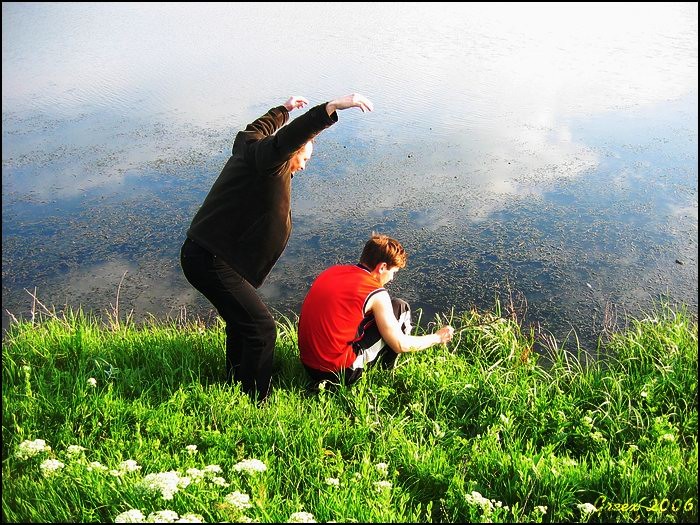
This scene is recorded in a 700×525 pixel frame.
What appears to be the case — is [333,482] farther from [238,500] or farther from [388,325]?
[388,325]

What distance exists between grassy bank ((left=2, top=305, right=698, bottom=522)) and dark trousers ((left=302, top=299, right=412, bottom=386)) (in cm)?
8

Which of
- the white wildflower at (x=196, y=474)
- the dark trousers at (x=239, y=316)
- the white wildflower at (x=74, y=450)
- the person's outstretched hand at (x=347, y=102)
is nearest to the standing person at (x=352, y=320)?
the dark trousers at (x=239, y=316)

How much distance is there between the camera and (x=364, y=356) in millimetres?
3641

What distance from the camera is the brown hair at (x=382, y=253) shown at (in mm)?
3615

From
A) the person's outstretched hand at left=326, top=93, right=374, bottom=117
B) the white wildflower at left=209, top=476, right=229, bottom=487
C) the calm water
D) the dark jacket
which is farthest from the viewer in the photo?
the calm water

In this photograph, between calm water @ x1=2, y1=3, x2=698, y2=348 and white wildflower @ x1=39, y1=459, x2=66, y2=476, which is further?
calm water @ x1=2, y1=3, x2=698, y2=348

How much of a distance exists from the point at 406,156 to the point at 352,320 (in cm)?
425

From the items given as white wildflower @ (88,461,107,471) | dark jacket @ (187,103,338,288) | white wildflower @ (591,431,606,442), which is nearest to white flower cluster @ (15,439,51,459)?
white wildflower @ (88,461,107,471)

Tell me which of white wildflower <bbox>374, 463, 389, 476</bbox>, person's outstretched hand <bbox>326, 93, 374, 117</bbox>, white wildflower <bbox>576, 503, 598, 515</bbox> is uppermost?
person's outstretched hand <bbox>326, 93, 374, 117</bbox>

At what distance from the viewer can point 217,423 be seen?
10.1 ft

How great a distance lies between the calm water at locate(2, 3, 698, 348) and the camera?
5.35 metres

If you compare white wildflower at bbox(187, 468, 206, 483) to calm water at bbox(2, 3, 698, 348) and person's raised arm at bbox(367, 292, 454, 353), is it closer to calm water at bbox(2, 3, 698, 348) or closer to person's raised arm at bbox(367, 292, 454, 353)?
person's raised arm at bbox(367, 292, 454, 353)

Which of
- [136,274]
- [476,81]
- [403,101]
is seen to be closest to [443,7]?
[476,81]

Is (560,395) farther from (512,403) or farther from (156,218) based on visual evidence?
(156,218)
